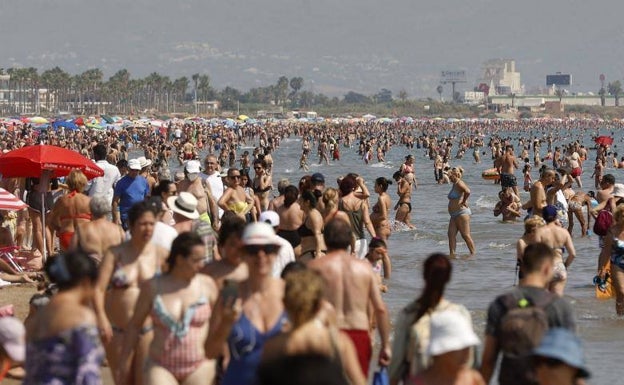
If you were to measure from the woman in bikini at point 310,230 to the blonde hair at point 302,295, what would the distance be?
5929 millimetres

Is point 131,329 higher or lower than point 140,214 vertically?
lower

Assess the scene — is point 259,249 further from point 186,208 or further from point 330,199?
point 330,199

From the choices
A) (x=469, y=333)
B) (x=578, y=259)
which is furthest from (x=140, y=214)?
(x=578, y=259)

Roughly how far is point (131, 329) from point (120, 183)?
7412 millimetres

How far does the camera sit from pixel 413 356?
5961mm

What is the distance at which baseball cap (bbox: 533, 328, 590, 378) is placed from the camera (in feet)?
14.8

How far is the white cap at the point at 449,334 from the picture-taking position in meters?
5.42

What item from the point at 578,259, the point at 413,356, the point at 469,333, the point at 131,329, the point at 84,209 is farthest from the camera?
the point at 578,259

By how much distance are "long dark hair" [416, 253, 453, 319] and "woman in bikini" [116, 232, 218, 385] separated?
3.34ft

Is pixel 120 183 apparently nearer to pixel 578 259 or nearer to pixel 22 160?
pixel 22 160

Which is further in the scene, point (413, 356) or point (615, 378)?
point (615, 378)

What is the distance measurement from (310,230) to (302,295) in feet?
20.3

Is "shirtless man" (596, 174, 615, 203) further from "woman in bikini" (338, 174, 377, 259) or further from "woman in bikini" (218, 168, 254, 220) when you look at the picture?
"woman in bikini" (218, 168, 254, 220)

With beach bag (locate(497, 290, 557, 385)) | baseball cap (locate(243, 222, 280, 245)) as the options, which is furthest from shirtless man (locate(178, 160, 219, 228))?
beach bag (locate(497, 290, 557, 385))
